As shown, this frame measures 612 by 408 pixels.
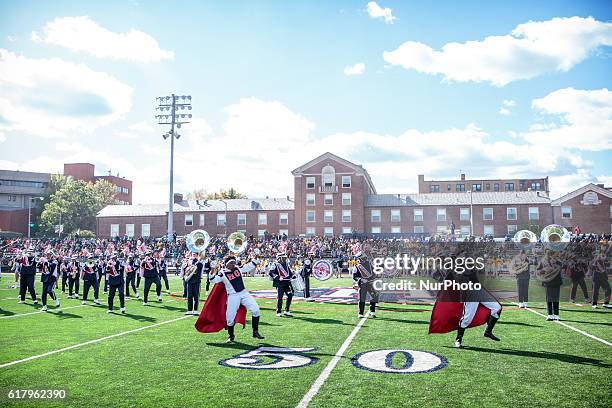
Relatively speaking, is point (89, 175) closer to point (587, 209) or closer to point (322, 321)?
point (587, 209)

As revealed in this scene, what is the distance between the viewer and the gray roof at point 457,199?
6006 centimetres

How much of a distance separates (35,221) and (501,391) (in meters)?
93.1

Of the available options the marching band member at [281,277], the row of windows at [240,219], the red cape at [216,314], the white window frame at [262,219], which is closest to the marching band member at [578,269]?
the marching band member at [281,277]

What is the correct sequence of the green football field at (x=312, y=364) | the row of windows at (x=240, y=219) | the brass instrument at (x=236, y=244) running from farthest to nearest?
the row of windows at (x=240, y=219), the brass instrument at (x=236, y=244), the green football field at (x=312, y=364)

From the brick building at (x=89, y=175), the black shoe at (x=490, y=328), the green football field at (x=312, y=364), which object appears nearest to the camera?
the green football field at (x=312, y=364)

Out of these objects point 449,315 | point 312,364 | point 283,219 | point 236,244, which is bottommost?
point 312,364

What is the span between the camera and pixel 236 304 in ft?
37.3

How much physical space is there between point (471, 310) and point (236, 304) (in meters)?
5.30

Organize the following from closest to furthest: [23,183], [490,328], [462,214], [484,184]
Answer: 1. [490,328]
2. [462,214]
3. [23,183]
4. [484,184]

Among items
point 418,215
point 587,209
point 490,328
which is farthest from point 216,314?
point 587,209

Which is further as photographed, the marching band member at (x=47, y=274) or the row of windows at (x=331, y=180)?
the row of windows at (x=331, y=180)

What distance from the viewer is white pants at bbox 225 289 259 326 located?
11.2m

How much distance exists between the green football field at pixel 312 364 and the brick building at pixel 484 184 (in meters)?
85.7

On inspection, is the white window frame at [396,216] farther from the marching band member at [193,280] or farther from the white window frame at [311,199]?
the marching band member at [193,280]
